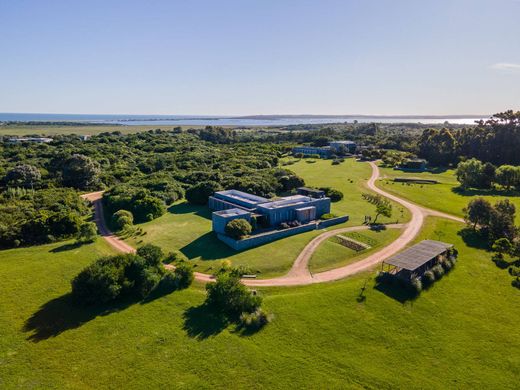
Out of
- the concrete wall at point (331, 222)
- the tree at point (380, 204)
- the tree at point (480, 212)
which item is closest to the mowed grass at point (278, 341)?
the tree at point (480, 212)

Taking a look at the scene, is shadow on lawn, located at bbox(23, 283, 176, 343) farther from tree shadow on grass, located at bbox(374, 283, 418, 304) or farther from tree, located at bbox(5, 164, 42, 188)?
tree, located at bbox(5, 164, 42, 188)

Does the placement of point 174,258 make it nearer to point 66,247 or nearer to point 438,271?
point 66,247

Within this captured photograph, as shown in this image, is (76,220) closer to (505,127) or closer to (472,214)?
(472,214)

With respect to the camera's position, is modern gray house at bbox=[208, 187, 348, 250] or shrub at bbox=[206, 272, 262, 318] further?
modern gray house at bbox=[208, 187, 348, 250]

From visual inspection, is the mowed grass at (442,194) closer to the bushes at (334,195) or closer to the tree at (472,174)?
the tree at (472,174)

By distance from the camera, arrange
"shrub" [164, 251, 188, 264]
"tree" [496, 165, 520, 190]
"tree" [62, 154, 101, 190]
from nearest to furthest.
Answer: "shrub" [164, 251, 188, 264] → "tree" [62, 154, 101, 190] → "tree" [496, 165, 520, 190]

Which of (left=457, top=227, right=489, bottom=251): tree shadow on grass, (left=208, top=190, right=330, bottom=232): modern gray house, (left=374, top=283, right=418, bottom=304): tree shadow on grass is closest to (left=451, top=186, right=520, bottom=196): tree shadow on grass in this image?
(left=457, top=227, right=489, bottom=251): tree shadow on grass

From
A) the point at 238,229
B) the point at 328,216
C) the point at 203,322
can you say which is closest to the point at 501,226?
the point at 328,216
